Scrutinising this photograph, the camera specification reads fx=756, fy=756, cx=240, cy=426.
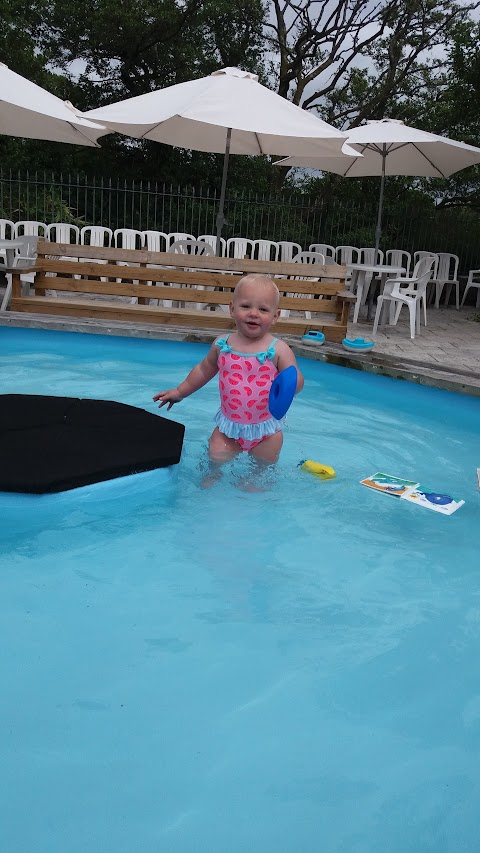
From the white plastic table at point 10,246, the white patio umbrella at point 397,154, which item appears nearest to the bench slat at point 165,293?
the white plastic table at point 10,246

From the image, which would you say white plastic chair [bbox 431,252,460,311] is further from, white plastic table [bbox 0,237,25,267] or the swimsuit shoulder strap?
the swimsuit shoulder strap

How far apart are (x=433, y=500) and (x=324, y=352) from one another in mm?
3795

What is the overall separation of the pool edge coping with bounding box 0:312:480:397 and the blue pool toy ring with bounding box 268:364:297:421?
358 cm

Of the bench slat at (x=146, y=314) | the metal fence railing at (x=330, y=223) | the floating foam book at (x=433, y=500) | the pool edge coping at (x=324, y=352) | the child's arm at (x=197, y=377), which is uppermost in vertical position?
the metal fence railing at (x=330, y=223)

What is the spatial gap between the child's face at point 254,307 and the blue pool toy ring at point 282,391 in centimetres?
31

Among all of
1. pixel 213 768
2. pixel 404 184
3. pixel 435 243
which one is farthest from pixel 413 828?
pixel 404 184

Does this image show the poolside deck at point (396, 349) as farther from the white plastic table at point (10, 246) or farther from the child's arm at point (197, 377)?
the child's arm at point (197, 377)

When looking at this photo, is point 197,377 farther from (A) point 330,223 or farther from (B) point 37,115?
(A) point 330,223

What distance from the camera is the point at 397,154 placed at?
1180 cm

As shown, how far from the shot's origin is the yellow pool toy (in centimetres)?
522

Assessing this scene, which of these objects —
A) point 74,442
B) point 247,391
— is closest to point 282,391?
point 247,391

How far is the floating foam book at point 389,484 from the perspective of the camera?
500cm

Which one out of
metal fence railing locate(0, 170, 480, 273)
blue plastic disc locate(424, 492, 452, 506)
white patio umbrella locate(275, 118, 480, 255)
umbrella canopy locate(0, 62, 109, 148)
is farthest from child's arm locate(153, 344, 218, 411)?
metal fence railing locate(0, 170, 480, 273)

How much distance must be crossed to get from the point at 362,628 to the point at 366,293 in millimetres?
10257
